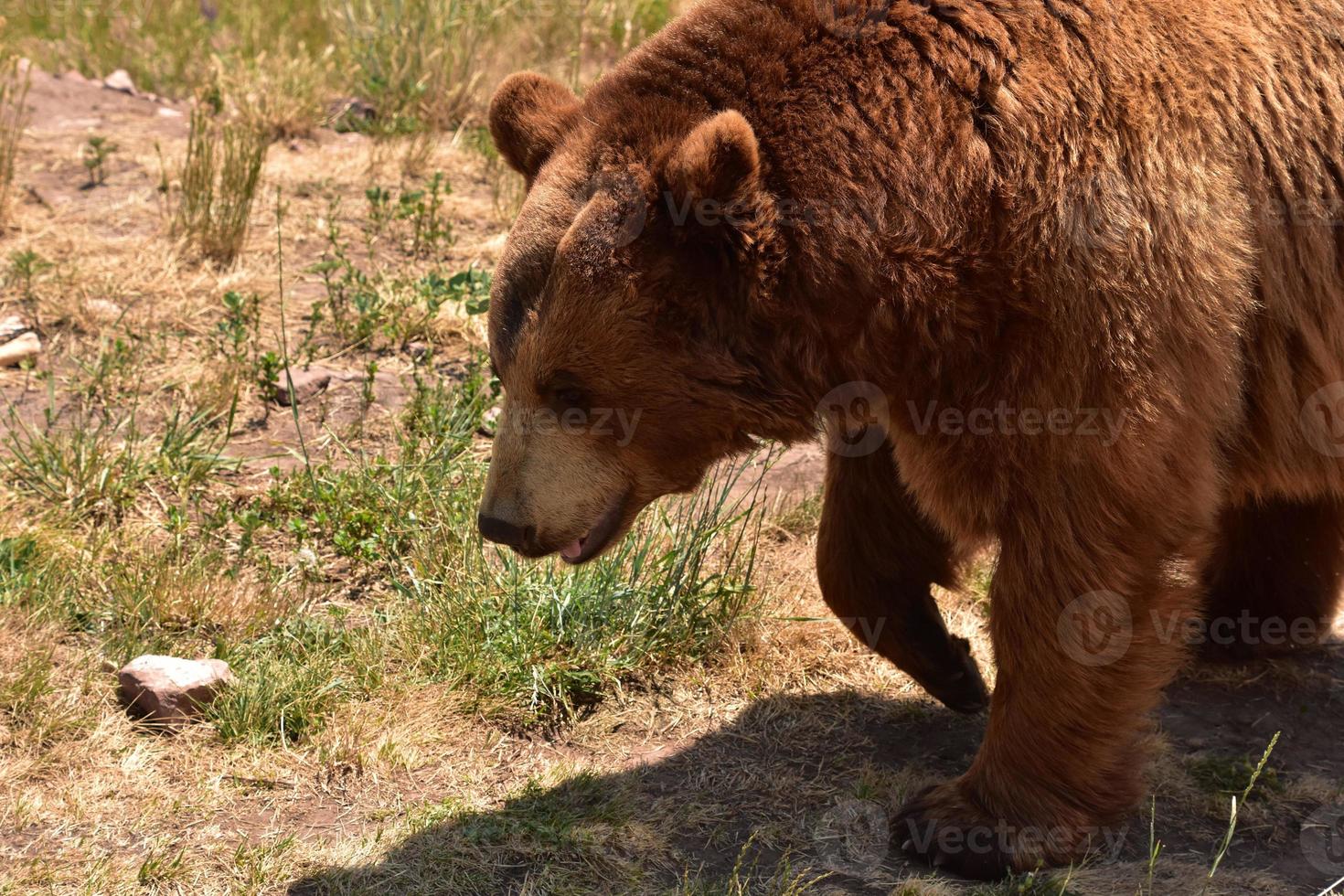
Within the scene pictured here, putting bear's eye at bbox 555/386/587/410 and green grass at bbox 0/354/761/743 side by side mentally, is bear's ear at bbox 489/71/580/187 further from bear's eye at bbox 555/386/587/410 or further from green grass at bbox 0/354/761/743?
green grass at bbox 0/354/761/743

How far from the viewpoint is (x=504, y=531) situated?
142 inches

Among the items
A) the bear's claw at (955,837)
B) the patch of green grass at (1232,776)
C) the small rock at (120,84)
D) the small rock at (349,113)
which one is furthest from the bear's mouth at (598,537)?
the small rock at (120,84)

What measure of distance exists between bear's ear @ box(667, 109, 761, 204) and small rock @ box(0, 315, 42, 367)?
357 centimetres

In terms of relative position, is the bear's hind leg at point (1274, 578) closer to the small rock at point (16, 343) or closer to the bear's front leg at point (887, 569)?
the bear's front leg at point (887, 569)

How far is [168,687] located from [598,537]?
1.35 metres

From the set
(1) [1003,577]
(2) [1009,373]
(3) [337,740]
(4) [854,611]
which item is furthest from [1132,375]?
(3) [337,740]

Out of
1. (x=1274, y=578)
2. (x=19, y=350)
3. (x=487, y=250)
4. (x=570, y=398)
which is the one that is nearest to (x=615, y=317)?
(x=570, y=398)

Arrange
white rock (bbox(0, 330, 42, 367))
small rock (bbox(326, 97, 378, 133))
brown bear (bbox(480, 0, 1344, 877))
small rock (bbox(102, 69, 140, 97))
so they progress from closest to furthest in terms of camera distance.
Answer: brown bear (bbox(480, 0, 1344, 877)) < white rock (bbox(0, 330, 42, 367)) < small rock (bbox(326, 97, 378, 133)) < small rock (bbox(102, 69, 140, 97))

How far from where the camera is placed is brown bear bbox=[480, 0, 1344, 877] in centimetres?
323

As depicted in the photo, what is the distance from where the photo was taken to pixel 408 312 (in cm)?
612

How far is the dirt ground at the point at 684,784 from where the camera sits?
3.65 m

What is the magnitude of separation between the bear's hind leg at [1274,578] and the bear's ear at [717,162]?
7.45ft

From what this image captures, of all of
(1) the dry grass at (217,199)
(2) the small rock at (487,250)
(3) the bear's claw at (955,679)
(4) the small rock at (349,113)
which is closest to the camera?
(3) the bear's claw at (955,679)

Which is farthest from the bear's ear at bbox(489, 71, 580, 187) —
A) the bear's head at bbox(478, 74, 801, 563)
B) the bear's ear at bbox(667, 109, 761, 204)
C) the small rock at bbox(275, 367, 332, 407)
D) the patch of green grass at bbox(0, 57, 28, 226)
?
the patch of green grass at bbox(0, 57, 28, 226)
